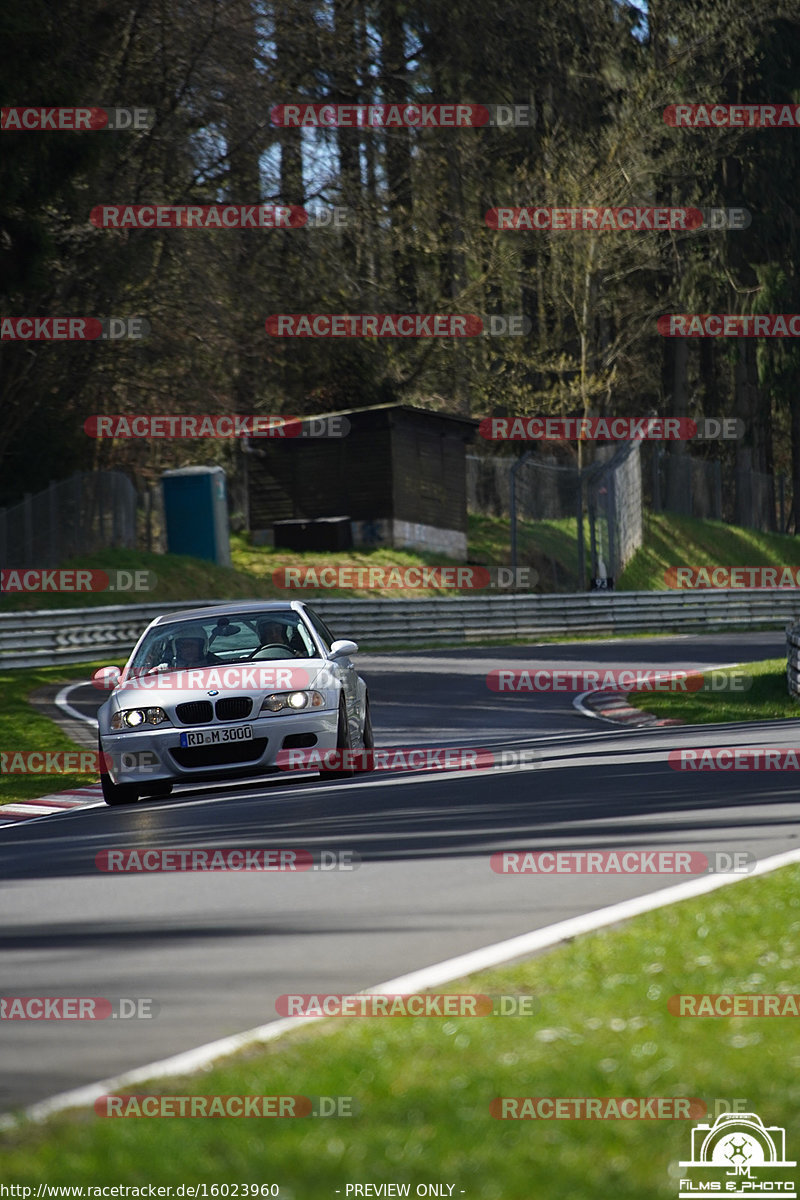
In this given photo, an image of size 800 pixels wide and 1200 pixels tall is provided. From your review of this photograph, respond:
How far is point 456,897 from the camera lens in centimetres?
846

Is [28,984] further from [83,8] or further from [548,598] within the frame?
[548,598]

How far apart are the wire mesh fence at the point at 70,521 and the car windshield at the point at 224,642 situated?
1891cm

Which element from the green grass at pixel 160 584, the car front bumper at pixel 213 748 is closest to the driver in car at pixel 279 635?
the car front bumper at pixel 213 748

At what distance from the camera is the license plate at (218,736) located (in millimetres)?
14266

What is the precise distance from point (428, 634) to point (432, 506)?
546 inches

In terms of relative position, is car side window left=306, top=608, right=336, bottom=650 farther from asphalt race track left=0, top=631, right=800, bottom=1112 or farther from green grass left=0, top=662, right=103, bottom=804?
green grass left=0, top=662, right=103, bottom=804

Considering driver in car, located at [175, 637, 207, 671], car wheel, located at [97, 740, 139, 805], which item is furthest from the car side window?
car wheel, located at [97, 740, 139, 805]

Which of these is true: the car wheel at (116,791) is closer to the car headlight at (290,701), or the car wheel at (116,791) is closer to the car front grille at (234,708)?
the car front grille at (234,708)

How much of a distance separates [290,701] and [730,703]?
10.2m

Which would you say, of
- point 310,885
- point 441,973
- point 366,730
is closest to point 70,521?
point 366,730

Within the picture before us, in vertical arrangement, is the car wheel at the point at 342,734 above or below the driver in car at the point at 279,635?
below

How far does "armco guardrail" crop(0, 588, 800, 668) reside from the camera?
30.3m

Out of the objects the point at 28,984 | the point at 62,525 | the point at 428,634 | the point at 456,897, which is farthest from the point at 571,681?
the point at 28,984

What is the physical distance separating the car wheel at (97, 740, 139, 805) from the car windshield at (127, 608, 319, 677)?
2.88 ft
